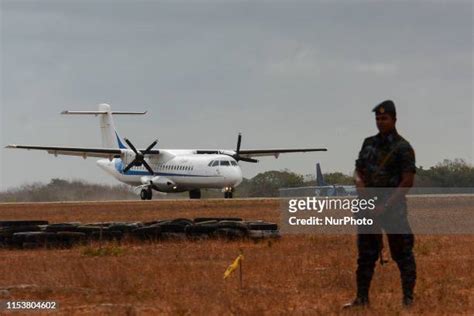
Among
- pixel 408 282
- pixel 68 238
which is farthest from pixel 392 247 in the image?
pixel 68 238

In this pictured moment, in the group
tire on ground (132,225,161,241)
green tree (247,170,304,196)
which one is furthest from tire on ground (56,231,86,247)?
green tree (247,170,304,196)

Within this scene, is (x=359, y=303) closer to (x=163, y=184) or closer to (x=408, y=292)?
(x=408, y=292)

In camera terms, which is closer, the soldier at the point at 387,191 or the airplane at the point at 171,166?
the soldier at the point at 387,191

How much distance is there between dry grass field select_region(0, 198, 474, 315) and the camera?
10.0 metres

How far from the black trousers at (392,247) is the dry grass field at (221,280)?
0.31m

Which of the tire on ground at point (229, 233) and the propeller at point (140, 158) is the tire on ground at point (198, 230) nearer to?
the tire on ground at point (229, 233)

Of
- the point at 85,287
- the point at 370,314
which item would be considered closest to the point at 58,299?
the point at 85,287

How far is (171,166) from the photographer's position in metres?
62.9

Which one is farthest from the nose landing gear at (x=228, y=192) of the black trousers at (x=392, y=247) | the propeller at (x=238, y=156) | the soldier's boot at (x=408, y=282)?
the soldier's boot at (x=408, y=282)

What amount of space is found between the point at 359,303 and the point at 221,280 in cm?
299

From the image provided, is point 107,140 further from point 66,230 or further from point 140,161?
point 66,230

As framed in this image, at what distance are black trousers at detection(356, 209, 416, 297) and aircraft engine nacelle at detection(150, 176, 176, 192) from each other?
5315 centimetres

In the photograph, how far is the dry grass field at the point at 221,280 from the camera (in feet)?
32.8

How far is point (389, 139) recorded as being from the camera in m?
9.87
